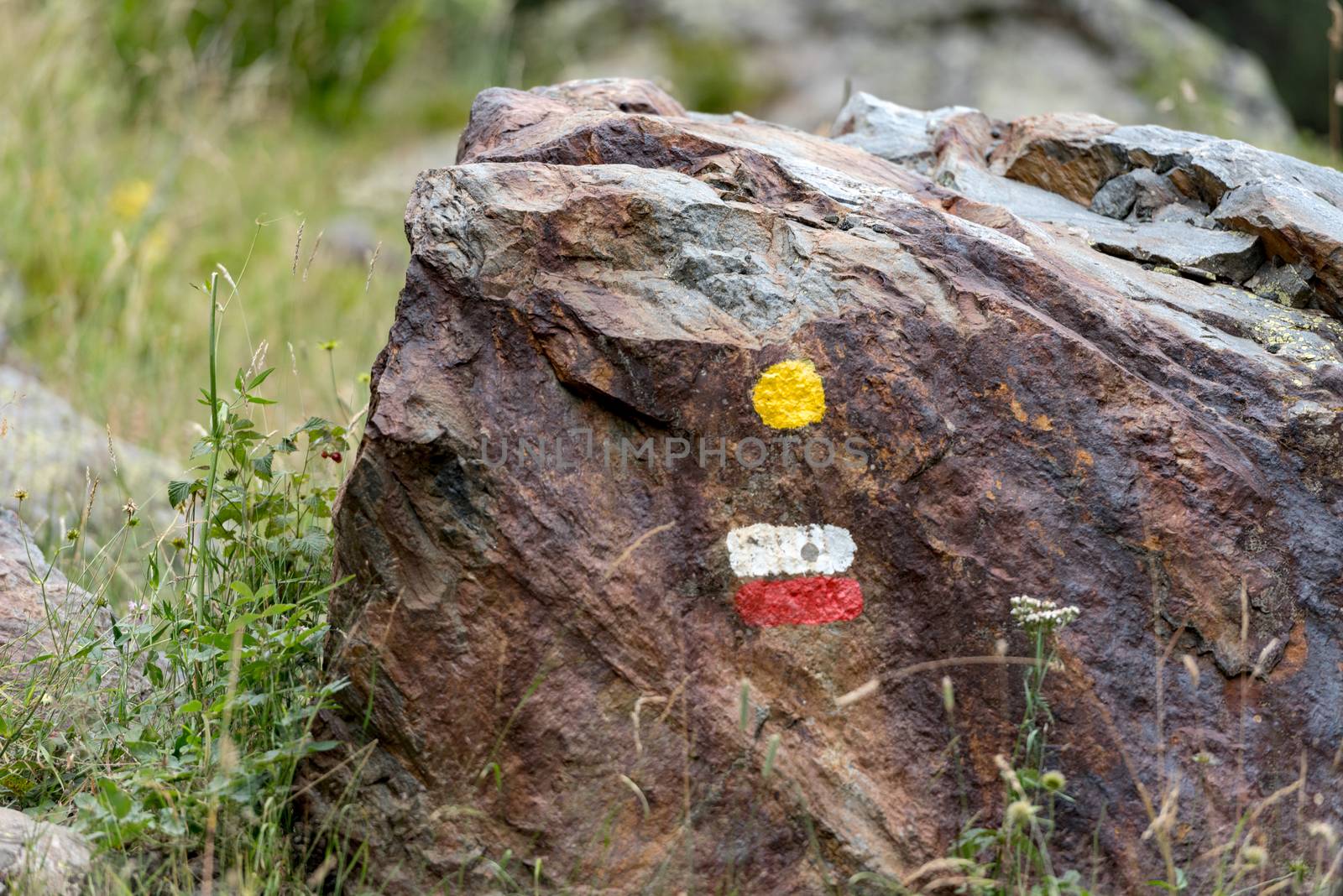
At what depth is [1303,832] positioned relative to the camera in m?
1.93

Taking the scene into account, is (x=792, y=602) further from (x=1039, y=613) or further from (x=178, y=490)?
(x=178, y=490)

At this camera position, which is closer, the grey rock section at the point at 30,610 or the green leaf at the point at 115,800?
the green leaf at the point at 115,800

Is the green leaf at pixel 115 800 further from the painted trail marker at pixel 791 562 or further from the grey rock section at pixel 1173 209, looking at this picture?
the grey rock section at pixel 1173 209

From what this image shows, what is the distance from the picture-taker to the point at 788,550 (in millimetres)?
1983

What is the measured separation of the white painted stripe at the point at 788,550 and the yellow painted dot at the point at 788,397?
170 millimetres

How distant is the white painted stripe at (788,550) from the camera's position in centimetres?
198

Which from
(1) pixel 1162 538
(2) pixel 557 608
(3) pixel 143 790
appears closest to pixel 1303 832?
(1) pixel 1162 538

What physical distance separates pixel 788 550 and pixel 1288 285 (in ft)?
3.76

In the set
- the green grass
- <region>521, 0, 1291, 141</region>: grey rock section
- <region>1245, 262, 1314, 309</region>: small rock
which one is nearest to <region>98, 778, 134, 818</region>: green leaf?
the green grass

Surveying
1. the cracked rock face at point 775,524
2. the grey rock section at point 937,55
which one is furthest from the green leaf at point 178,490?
the grey rock section at point 937,55

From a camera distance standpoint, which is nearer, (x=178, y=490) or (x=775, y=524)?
(x=775, y=524)

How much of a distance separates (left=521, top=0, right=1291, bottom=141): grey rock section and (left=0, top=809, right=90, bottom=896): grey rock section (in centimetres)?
550

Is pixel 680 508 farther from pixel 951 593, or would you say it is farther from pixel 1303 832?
pixel 1303 832

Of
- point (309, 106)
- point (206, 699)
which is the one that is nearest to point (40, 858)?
point (206, 699)
